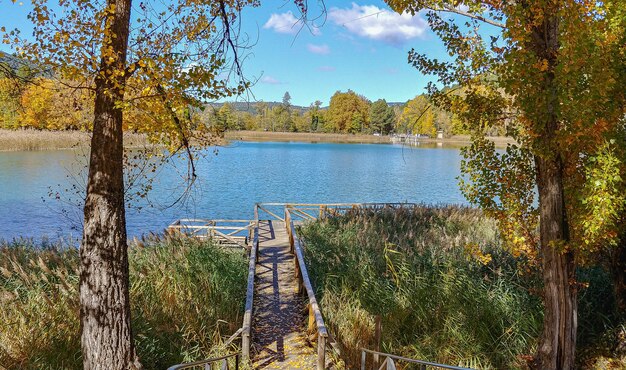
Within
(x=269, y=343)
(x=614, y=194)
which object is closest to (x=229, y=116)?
(x=269, y=343)

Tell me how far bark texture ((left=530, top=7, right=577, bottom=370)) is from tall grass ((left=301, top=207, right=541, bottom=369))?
909 mm

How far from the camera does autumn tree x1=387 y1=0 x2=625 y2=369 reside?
13.9ft

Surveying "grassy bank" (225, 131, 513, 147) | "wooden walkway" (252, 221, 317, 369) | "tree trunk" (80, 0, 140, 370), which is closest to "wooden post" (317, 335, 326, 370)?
"wooden walkway" (252, 221, 317, 369)

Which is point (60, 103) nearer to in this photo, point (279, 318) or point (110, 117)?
point (110, 117)

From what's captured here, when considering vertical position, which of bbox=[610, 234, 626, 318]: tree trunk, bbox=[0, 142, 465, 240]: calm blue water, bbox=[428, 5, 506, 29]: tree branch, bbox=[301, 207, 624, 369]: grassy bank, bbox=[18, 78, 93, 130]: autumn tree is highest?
bbox=[428, 5, 506, 29]: tree branch

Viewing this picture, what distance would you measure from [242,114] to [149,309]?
8392 centimetres

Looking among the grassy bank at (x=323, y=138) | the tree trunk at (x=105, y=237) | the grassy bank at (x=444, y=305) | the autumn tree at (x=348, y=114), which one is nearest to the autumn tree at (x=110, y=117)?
the tree trunk at (x=105, y=237)

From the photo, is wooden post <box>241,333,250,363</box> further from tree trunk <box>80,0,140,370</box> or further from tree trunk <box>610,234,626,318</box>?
tree trunk <box>610,234,626,318</box>

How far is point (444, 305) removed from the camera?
662 cm

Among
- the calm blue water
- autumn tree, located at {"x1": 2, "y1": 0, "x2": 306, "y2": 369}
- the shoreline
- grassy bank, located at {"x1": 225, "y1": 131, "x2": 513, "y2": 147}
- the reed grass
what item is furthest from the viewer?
grassy bank, located at {"x1": 225, "y1": 131, "x2": 513, "y2": 147}

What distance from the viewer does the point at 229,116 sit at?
626 centimetres

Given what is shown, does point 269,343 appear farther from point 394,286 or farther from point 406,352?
point 394,286

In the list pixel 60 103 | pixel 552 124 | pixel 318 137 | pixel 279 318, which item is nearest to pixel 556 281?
pixel 552 124

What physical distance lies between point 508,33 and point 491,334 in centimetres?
411
